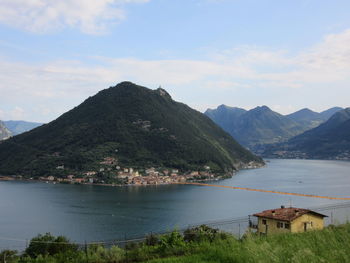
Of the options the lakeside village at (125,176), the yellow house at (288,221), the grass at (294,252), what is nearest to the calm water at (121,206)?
the lakeside village at (125,176)

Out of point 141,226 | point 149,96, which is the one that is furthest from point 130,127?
point 141,226

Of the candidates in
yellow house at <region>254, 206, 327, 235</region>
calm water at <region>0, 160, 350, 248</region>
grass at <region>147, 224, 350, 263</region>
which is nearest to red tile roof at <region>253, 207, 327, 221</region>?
yellow house at <region>254, 206, 327, 235</region>

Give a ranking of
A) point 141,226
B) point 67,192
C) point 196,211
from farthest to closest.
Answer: point 67,192 < point 196,211 < point 141,226

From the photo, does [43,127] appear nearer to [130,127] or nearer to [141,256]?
[130,127]

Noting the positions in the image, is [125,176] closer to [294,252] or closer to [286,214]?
[286,214]

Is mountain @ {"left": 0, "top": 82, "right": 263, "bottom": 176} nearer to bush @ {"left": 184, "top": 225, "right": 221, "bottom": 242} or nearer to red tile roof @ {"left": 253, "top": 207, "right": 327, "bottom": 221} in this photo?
red tile roof @ {"left": 253, "top": 207, "right": 327, "bottom": 221}

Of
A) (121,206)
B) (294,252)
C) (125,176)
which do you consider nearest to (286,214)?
(294,252)
